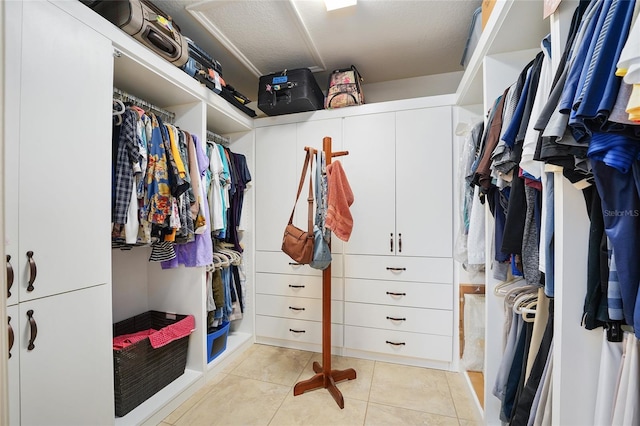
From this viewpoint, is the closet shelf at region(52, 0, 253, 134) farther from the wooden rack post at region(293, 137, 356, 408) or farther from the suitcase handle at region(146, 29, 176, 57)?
the wooden rack post at region(293, 137, 356, 408)

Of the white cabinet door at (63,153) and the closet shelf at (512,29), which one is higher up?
the closet shelf at (512,29)

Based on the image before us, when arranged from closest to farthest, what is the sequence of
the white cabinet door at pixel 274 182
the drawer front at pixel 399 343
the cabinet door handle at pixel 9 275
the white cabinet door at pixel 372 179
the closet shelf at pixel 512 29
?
the cabinet door handle at pixel 9 275 < the closet shelf at pixel 512 29 < the drawer front at pixel 399 343 < the white cabinet door at pixel 372 179 < the white cabinet door at pixel 274 182

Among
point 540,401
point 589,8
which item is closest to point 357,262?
point 540,401

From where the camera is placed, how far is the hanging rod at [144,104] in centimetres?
150

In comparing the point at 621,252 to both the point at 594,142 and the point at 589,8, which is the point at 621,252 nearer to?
the point at 594,142

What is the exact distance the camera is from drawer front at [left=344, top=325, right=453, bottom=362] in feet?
6.22

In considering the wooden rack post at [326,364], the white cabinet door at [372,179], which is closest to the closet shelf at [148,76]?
the wooden rack post at [326,364]

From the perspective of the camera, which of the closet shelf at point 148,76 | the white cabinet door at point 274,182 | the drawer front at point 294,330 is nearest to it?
the closet shelf at point 148,76

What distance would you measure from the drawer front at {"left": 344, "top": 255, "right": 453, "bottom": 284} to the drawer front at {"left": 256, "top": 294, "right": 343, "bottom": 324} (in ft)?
1.11

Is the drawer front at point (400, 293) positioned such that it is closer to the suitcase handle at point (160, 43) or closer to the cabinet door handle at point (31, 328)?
the cabinet door handle at point (31, 328)

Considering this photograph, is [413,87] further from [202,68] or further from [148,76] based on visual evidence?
[148,76]

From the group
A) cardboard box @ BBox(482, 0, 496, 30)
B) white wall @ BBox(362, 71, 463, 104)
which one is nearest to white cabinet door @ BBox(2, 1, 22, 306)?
cardboard box @ BBox(482, 0, 496, 30)

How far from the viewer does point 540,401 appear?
2.90 ft

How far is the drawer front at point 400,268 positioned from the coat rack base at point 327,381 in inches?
27.4
